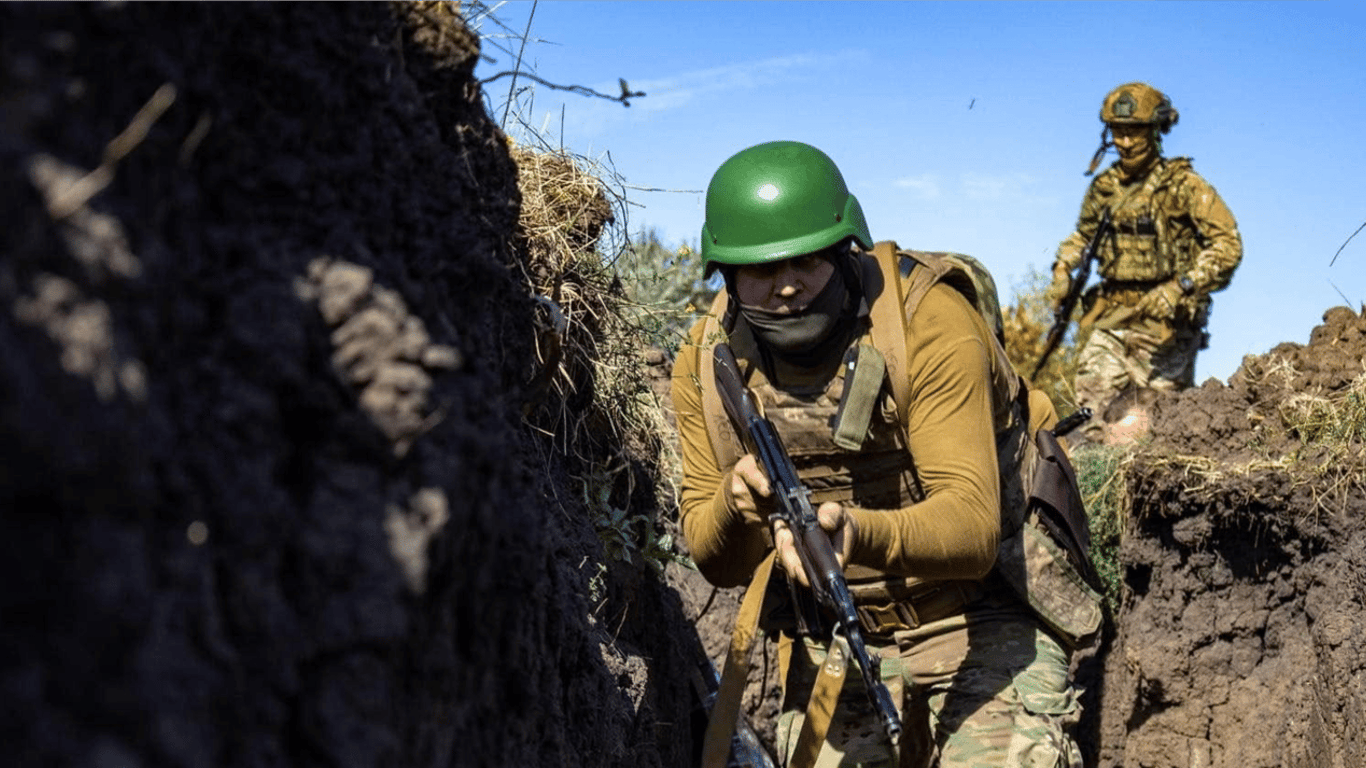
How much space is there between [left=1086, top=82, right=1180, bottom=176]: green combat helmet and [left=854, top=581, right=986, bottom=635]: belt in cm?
827

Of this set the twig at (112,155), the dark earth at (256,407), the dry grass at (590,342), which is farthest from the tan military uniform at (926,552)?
the twig at (112,155)

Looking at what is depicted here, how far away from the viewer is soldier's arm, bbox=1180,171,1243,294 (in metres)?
11.4

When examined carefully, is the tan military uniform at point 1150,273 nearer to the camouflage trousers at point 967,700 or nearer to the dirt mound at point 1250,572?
the dirt mound at point 1250,572

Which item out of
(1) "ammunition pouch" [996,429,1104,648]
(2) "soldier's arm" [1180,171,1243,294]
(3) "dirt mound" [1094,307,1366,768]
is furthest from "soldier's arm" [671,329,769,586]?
(2) "soldier's arm" [1180,171,1243,294]

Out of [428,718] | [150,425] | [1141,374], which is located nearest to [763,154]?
[428,718]

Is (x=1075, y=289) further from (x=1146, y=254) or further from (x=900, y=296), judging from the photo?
(x=900, y=296)

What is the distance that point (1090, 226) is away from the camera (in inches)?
488

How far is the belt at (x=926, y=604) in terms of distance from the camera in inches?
177

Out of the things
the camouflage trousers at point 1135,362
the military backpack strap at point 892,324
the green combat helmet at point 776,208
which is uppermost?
the camouflage trousers at point 1135,362

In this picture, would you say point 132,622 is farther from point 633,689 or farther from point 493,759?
point 633,689

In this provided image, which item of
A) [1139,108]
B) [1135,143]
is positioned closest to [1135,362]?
[1135,143]

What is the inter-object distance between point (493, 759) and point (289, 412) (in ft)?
2.63

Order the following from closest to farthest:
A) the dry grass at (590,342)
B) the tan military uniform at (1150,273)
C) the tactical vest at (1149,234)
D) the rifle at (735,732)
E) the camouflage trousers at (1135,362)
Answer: the dry grass at (590,342), the rifle at (735,732), the tan military uniform at (1150,273), the tactical vest at (1149,234), the camouflage trousers at (1135,362)

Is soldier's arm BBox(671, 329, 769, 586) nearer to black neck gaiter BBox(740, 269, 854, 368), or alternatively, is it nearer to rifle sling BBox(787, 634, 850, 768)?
black neck gaiter BBox(740, 269, 854, 368)
